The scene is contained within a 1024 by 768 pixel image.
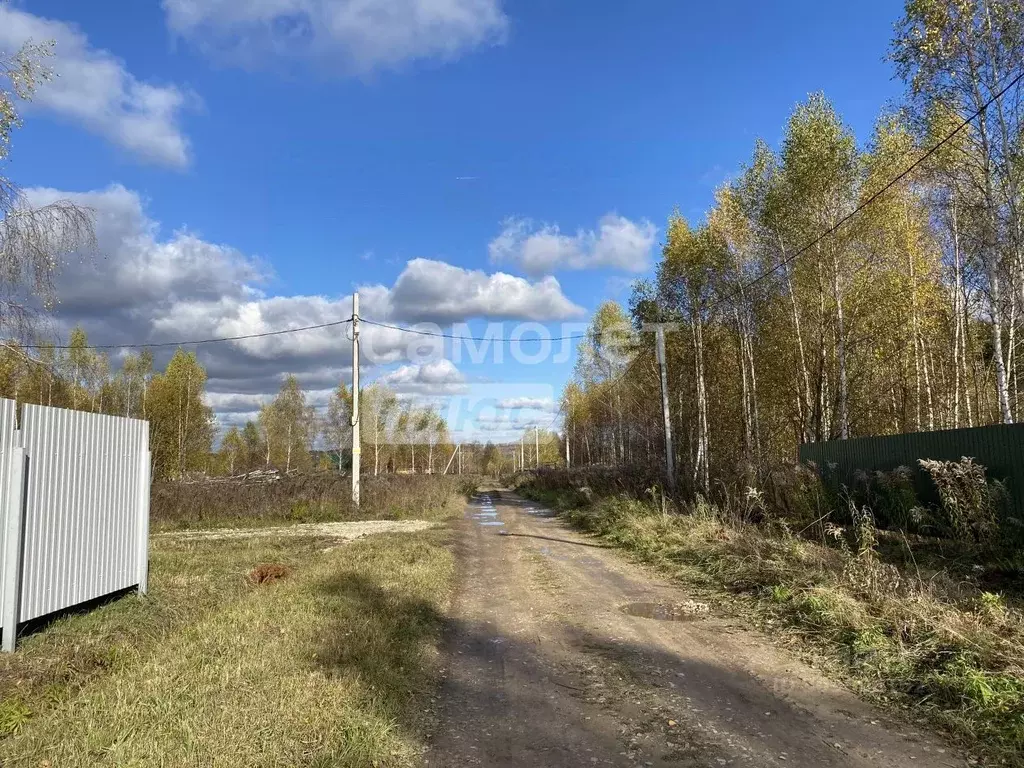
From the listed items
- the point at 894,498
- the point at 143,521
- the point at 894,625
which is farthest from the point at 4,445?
the point at 894,498

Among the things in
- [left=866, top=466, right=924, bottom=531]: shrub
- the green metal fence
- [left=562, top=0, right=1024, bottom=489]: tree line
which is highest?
[left=562, top=0, right=1024, bottom=489]: tree line

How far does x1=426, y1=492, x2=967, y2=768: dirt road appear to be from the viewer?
3.86 metres

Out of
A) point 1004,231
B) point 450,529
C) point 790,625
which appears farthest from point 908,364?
point 790,625

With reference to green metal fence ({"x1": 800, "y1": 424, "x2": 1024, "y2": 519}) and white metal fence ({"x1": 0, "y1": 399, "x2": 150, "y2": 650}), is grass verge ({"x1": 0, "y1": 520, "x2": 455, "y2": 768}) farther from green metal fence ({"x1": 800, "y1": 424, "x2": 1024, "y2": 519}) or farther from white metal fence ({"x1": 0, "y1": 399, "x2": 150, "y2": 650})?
green metal fence ({"x1": 800, "y1": 424, "x2": 1024, "y2": 519})

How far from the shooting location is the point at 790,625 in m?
6.79

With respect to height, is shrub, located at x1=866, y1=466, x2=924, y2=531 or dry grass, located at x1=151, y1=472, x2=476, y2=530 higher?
shrub, located at x1=866, y1=466, x2=924, y2=531

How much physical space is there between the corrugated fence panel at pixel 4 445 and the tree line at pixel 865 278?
14.5 m

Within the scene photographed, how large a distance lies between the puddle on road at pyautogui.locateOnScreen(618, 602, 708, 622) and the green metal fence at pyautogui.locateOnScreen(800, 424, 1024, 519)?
19.0 feet

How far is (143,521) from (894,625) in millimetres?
8421

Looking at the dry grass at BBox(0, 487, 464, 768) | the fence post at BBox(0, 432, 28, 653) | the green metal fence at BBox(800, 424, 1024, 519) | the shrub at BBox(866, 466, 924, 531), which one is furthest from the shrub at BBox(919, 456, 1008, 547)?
the fence post at BBox(0, 432, 28, 653)

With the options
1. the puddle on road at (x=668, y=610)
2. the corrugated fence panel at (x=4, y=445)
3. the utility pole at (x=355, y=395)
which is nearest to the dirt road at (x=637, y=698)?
the puddle on road at (x=668, y=610)

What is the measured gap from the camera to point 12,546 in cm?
568

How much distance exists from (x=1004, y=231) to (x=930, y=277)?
7400 millimetres

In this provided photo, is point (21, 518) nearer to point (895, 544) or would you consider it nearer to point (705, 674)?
point (705, 674)
